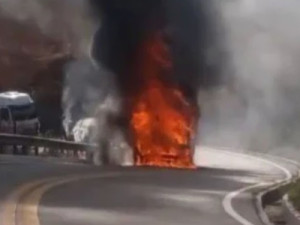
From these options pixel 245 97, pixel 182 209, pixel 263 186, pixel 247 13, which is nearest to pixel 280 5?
pixel 247 13

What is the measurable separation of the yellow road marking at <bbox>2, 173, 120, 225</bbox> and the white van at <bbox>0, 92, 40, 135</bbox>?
2690cm

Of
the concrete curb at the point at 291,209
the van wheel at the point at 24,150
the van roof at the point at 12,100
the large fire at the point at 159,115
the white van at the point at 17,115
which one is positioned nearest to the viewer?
the concrete curb at the point at 291,209

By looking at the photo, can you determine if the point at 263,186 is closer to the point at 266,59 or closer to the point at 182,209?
the point at 182,209

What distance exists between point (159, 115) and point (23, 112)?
18683 millimetres

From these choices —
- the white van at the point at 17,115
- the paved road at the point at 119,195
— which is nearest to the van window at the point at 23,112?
the white van at the point at 17,115

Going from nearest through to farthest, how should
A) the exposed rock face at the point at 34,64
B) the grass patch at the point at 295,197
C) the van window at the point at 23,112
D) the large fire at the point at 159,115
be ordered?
the grass patch at the point at 295,197 < the large fire at the point at 159,115 < the van window at the point at 23,112 < the exposed rock face at the point at 34,64

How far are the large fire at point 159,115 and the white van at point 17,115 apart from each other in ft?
56.5

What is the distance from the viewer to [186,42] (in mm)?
34188

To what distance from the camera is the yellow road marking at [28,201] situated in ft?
47.6

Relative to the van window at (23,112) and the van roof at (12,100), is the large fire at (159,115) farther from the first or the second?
the van roof at (12,100)

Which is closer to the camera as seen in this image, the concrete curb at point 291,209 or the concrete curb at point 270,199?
the concrete curb at point 291,209

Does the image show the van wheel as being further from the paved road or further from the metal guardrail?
the paved road

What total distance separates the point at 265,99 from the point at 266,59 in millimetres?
4596

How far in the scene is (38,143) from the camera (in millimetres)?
37938
